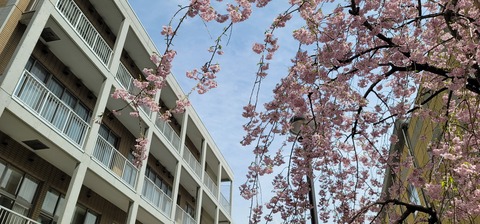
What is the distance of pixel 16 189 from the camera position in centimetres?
817

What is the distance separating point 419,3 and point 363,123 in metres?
1.88

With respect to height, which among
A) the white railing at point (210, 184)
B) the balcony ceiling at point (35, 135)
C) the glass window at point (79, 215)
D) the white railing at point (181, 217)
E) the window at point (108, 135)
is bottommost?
the glass window at point (79, 215)

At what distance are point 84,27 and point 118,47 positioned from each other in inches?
54.6

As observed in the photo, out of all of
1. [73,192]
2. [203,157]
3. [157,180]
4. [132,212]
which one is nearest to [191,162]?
[203,157]

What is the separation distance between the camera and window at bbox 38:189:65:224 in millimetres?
8901

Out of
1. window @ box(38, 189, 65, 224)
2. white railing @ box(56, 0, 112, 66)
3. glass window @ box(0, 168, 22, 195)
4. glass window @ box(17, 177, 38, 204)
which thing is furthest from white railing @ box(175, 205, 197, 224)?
glass window @ box(0, 168, 22, 195)

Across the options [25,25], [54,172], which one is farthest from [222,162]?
[25,25]

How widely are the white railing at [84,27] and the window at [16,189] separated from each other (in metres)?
3.95

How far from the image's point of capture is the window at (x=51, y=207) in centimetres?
890

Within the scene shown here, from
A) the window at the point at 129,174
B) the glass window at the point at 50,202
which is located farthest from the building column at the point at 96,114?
the window at the point at 129,174

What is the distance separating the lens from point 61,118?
8.96 meters

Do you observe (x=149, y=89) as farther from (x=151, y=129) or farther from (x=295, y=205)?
(x=151, y=129)

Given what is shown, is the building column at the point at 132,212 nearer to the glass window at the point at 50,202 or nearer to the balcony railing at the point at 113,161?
the balcony railing at the point at 113,161

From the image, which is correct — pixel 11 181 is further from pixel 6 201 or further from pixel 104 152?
pixel 104 152
